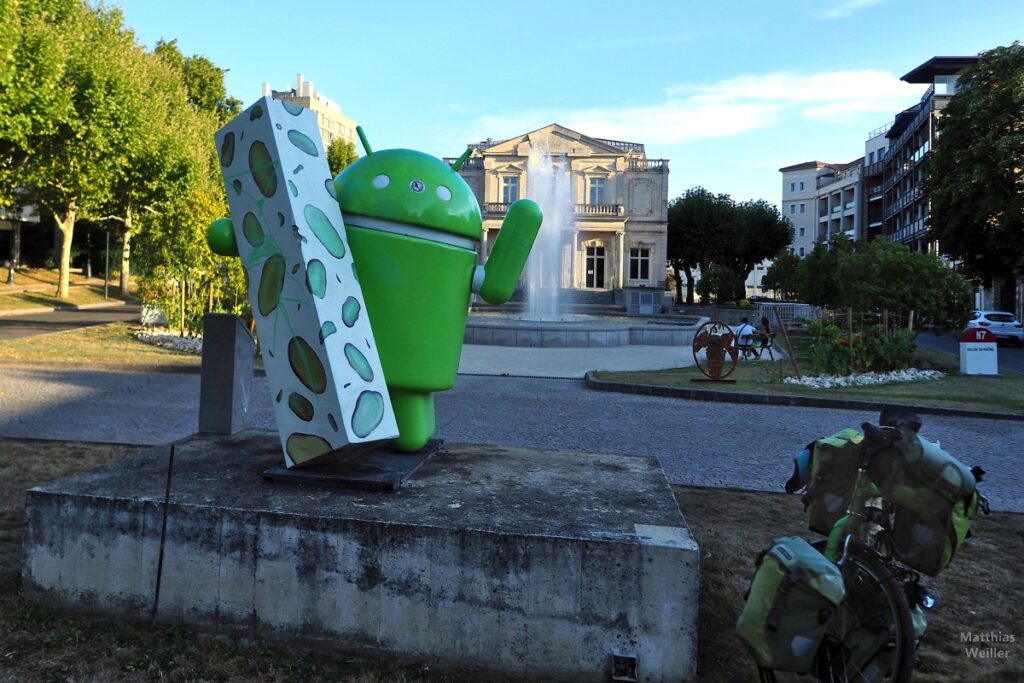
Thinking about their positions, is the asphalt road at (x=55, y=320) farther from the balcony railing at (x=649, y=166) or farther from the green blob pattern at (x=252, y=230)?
the balcony railing at (x=649, y=166)

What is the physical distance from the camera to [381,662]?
323 centimetres

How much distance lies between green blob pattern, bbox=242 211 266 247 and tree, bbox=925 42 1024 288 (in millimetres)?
31357

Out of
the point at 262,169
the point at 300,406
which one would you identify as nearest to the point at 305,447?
the point at 300,406

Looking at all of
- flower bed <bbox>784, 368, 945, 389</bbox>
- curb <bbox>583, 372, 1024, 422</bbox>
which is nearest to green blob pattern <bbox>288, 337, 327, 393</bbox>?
curb <bbox>583, 372, 1024, 422</bbox>

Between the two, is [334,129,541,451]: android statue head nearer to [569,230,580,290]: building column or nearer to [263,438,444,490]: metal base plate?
[263,438,444,490]: metal base plate

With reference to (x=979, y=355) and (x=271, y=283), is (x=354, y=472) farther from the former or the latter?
(x=979, y=355)

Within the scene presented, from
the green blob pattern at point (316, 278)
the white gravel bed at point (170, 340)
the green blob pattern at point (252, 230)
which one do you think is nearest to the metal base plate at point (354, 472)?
the green blob pattern at point (316, 278)

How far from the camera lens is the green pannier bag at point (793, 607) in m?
2.29

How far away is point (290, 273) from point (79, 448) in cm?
462

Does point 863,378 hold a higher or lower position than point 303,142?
lower

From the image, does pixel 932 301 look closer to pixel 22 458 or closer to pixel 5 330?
pixel 22 458

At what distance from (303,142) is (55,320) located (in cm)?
2629

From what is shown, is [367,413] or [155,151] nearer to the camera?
[367,413]

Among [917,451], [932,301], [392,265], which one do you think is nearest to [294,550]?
[392,265]
